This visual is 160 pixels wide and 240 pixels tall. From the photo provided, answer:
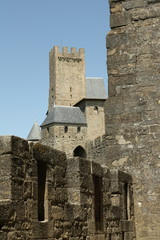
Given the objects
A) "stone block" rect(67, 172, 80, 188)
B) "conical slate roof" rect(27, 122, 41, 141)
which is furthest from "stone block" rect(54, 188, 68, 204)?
"conical slate roof" rect(27, 122, 41, 141)

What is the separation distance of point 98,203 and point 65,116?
1738 inches

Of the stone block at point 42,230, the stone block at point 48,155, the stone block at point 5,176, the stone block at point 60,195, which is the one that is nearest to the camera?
the stone block at point 5,176

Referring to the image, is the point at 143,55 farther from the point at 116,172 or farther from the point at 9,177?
the point at 9,177

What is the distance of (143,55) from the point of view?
7.54 m

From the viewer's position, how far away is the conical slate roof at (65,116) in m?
49.6

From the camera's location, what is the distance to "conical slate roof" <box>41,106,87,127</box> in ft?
163

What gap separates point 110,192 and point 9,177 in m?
2.95

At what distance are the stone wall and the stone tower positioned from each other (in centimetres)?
4998

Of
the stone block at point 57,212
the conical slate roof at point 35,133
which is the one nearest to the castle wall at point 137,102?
the stone block at point 57,212

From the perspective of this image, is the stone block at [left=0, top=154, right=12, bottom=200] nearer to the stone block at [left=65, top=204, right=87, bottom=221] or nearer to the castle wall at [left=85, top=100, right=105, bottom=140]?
the stone block at [left=65, top=204, right=87, bottom=221]

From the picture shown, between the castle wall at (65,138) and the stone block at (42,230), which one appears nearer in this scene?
the stone block at (42,230)

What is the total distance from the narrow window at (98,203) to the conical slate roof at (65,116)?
4261cm

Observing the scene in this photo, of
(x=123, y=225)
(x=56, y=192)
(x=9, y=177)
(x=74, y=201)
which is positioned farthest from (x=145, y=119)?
(x=9, y=177)

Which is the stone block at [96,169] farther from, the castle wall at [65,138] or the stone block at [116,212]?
the castle wall at [65,138]
